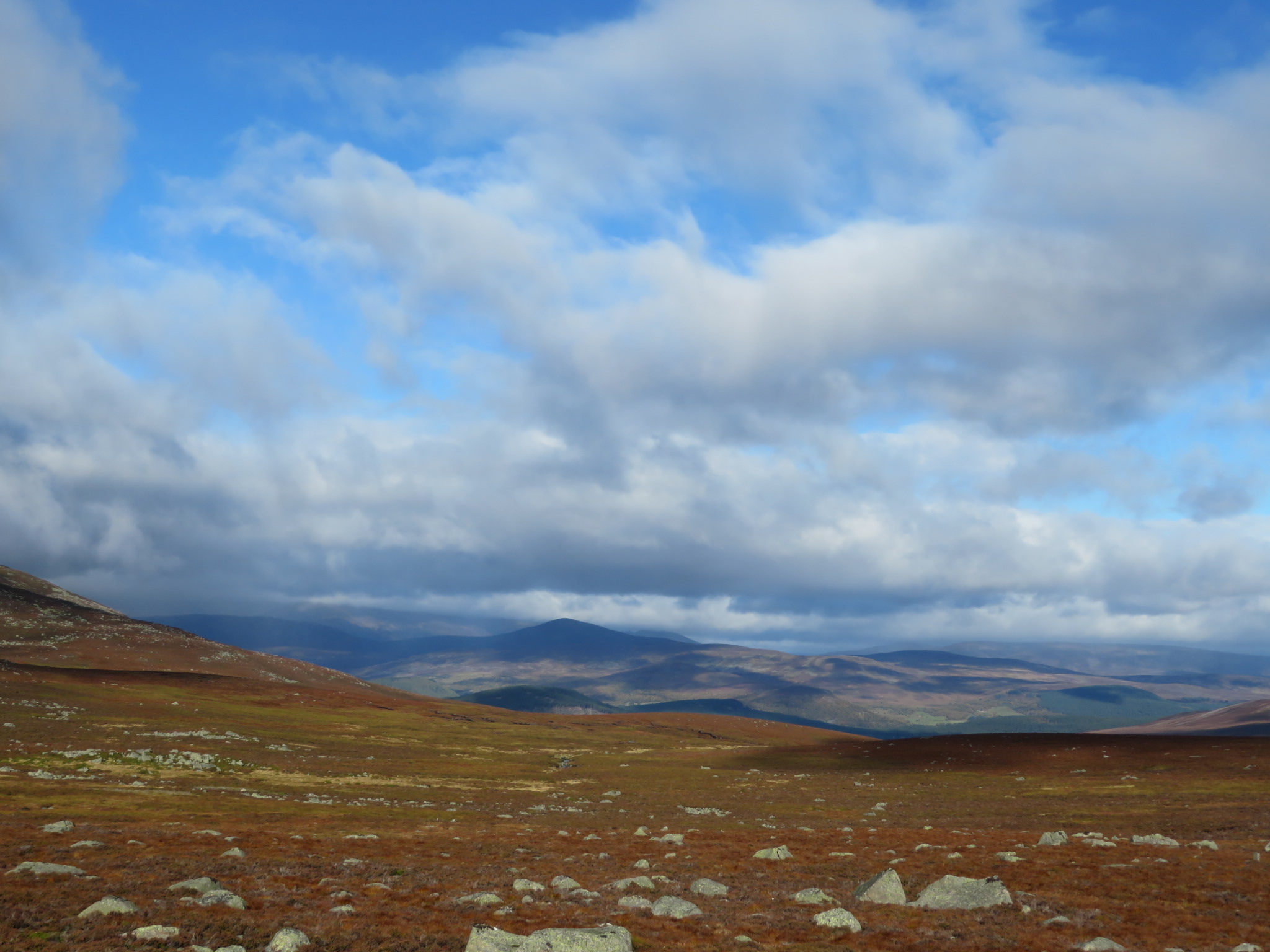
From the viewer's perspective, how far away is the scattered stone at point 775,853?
38.8 meters

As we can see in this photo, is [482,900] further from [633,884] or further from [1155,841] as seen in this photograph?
[1155,841]

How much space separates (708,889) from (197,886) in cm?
2027

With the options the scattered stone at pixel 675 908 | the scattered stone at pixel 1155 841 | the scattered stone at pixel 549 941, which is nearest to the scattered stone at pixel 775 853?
the scattered stone at pixel 675 908

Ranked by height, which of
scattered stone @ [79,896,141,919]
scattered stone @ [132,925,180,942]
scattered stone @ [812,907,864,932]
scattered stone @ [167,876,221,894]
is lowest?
scattered stone @ [167,876,221,894]

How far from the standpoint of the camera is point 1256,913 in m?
25.8

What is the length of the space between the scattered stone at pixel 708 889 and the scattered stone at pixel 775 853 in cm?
890

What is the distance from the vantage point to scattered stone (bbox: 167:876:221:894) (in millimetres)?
25453

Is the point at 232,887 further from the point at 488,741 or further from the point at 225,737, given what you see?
the point at 488,741

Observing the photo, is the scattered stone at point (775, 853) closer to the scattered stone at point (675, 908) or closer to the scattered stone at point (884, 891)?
the scattered stone at point (884, 891)

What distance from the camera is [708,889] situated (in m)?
30.6

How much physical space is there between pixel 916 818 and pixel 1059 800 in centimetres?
2075

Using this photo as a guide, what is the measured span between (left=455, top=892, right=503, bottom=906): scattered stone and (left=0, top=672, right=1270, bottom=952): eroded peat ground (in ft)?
1.67

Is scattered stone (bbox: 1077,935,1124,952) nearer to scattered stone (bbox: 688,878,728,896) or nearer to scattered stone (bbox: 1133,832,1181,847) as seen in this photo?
scattered stone (bbox: 688,878,728,896)

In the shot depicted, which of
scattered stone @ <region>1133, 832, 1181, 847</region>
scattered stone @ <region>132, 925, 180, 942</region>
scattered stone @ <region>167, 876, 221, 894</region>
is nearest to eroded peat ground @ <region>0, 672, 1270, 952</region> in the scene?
scattered stone @ <region>132, 925, 180, 942</region>
